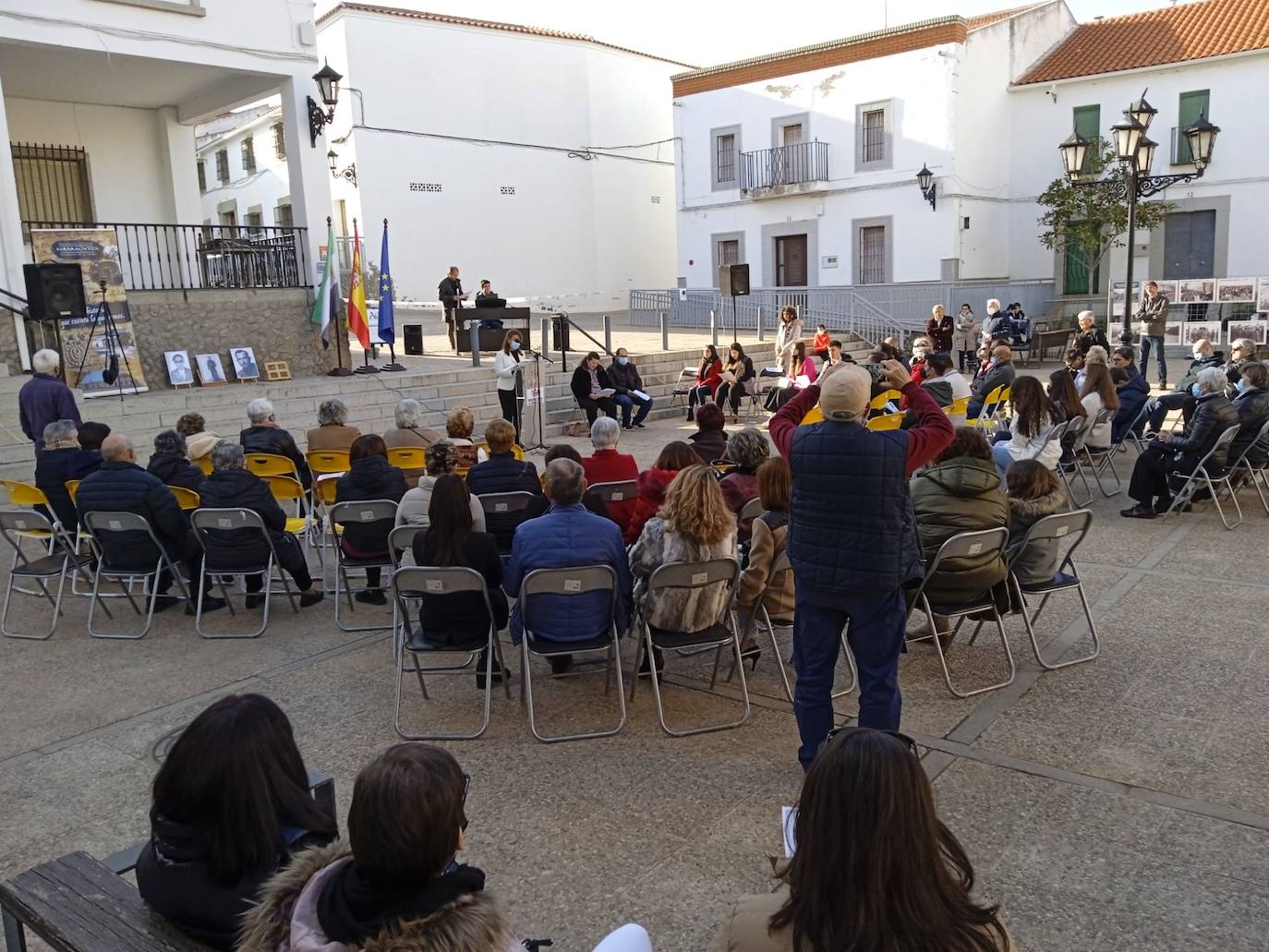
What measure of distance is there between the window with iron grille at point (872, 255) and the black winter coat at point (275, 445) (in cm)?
1939

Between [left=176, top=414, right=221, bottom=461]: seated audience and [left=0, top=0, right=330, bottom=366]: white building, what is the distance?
5972 mm

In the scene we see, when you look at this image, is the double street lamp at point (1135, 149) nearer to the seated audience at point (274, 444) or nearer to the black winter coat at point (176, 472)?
the seated audience at point (274, 444)

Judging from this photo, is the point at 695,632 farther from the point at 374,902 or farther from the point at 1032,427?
the point at 1032,427

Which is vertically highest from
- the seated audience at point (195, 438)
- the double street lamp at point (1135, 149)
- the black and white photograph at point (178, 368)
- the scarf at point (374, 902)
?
the double street lamp at point (1135, 149)

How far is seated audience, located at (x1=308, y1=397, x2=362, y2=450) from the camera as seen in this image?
715cm

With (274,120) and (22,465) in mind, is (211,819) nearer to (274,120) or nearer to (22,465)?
(22,465)

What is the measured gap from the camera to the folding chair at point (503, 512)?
5.35 metres

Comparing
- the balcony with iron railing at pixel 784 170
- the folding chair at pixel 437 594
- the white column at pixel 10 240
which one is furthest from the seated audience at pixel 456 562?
the balcony with iron railing at pixel 784 170

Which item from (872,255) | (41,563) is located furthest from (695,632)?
(872,255)

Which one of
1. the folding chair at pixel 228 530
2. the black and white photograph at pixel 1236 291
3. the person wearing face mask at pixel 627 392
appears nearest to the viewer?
the folding chair at pixel 228 530

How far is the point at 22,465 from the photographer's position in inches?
369

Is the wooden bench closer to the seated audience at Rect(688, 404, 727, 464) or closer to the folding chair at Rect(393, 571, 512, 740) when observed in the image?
the folding chair at Rect(393, 571, 512, 740)

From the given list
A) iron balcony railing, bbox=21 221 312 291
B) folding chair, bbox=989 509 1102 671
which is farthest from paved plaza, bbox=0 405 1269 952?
iron balcony railing, bbox=21 221 312 291

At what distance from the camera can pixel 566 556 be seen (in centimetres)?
409
